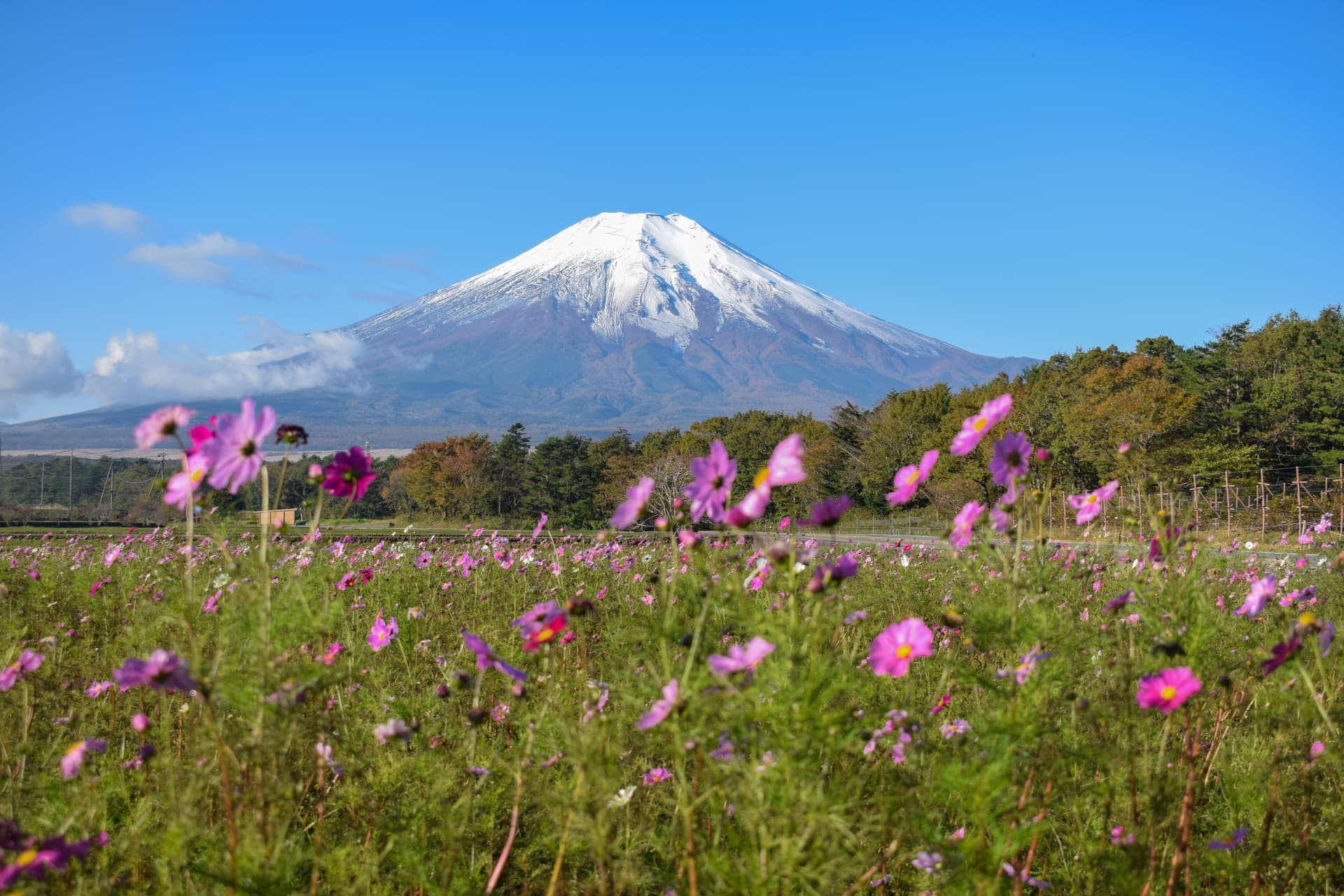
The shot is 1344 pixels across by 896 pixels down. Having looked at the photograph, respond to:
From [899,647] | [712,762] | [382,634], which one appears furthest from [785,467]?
[382,634]

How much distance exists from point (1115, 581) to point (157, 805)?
302 cm

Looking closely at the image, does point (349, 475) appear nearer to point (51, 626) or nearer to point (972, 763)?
point (972, 763)

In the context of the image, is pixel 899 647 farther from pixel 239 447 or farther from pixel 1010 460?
pixel 239 447

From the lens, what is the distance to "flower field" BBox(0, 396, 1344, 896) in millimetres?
1315

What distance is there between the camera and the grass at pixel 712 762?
1.33 meters

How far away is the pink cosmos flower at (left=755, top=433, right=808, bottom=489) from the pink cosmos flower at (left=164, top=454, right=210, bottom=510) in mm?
829

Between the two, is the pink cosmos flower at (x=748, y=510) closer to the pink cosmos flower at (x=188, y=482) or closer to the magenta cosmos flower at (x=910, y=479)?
the magenta cosmos flower at (x=910, y=479)

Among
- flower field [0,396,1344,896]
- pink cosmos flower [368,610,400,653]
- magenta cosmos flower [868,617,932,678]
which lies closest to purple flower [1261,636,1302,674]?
flower field [0,396,1344,896]

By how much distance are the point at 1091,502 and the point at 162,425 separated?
6.05 ft

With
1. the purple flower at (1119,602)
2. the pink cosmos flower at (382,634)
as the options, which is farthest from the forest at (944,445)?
the purple flower at (1119,602)

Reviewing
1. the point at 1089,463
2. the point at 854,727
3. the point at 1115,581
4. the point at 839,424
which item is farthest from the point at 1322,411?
the point at 854,727

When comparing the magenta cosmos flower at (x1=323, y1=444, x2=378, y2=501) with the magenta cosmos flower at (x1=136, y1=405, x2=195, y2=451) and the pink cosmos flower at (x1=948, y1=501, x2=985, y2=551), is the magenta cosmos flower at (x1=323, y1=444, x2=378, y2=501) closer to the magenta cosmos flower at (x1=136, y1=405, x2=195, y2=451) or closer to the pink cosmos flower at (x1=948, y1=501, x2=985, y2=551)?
the magenta cosmos flower at (x1=136, y1=405, x2=195, y2=451)

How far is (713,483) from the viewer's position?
4.45 ft

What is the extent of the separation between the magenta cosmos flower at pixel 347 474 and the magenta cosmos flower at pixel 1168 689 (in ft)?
4.23
